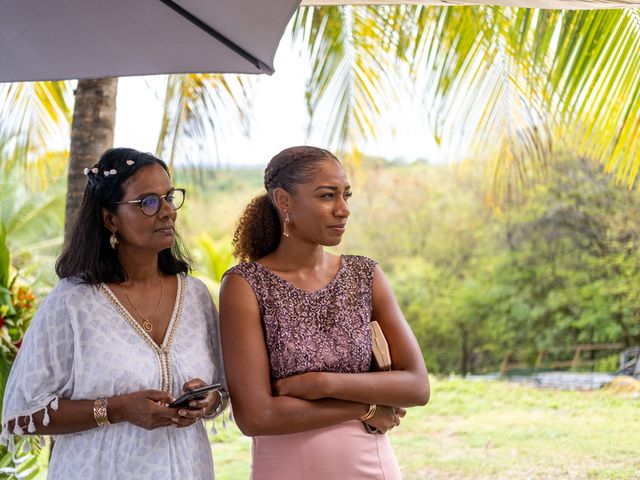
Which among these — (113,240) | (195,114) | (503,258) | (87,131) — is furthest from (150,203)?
(503,258)

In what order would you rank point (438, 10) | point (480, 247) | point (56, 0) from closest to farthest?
point (56, 0)
point (438, 10)
point (480, 247)

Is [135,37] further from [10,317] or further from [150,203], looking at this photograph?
[10,317]

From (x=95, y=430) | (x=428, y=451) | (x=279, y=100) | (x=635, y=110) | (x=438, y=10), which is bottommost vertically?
(x=428, y=451)

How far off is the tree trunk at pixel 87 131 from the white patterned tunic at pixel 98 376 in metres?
2.02

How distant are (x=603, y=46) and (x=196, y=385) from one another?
153 inches

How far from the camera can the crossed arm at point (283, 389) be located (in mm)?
2584

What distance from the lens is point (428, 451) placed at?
31.6 feet

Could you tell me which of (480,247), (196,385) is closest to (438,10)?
(196,385)

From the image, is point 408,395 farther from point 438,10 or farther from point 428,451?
point 428,451

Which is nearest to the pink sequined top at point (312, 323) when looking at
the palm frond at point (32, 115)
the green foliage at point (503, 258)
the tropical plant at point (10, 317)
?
the tropical plant at point (10, 317)

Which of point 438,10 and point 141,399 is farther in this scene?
point 438,10

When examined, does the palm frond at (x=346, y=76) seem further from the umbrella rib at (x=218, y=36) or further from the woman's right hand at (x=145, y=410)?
the woman's right hand at (x=145, y=410)

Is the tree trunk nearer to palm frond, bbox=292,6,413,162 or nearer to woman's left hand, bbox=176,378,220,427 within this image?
woman's left hand, bbox=176,378,220,427

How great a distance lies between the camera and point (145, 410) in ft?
7.57
